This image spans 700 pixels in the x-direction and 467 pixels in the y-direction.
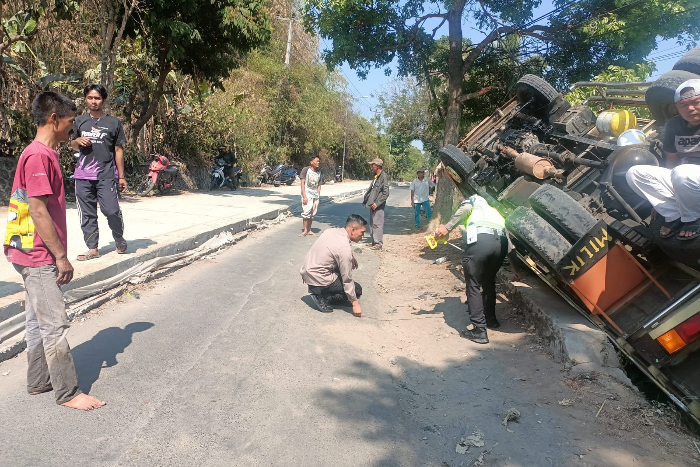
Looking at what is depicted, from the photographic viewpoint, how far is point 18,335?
4.10 metres

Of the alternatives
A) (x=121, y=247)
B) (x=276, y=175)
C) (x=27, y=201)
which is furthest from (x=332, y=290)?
(x=276, y=175)

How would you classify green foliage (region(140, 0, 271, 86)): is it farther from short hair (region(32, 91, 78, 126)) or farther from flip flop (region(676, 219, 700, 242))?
flip flop (region(676, 219, 700, 242))

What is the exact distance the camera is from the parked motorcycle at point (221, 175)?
18.0 metres

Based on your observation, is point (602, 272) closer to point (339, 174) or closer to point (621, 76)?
point (621, 76)

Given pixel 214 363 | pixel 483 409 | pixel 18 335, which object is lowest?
pixel 483 409

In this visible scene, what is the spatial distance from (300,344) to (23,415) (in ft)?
6.98

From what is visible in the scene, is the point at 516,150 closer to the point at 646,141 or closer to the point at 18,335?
the point at 646,141

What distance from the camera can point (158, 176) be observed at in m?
14.1

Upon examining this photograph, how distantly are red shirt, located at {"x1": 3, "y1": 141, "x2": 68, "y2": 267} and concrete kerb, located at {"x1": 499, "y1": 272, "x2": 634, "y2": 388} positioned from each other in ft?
12.8

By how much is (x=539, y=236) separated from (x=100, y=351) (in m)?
3.52

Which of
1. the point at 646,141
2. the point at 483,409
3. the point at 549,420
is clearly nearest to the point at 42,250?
the point at 483,409

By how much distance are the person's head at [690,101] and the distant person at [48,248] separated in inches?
155

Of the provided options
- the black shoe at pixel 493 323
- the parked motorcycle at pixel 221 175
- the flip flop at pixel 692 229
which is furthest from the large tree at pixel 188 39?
the flip flop at pixel 692 229

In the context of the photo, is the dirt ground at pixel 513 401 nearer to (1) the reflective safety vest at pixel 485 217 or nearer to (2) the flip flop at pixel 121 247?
(1) the reflective safety vest at pixel 485 217
